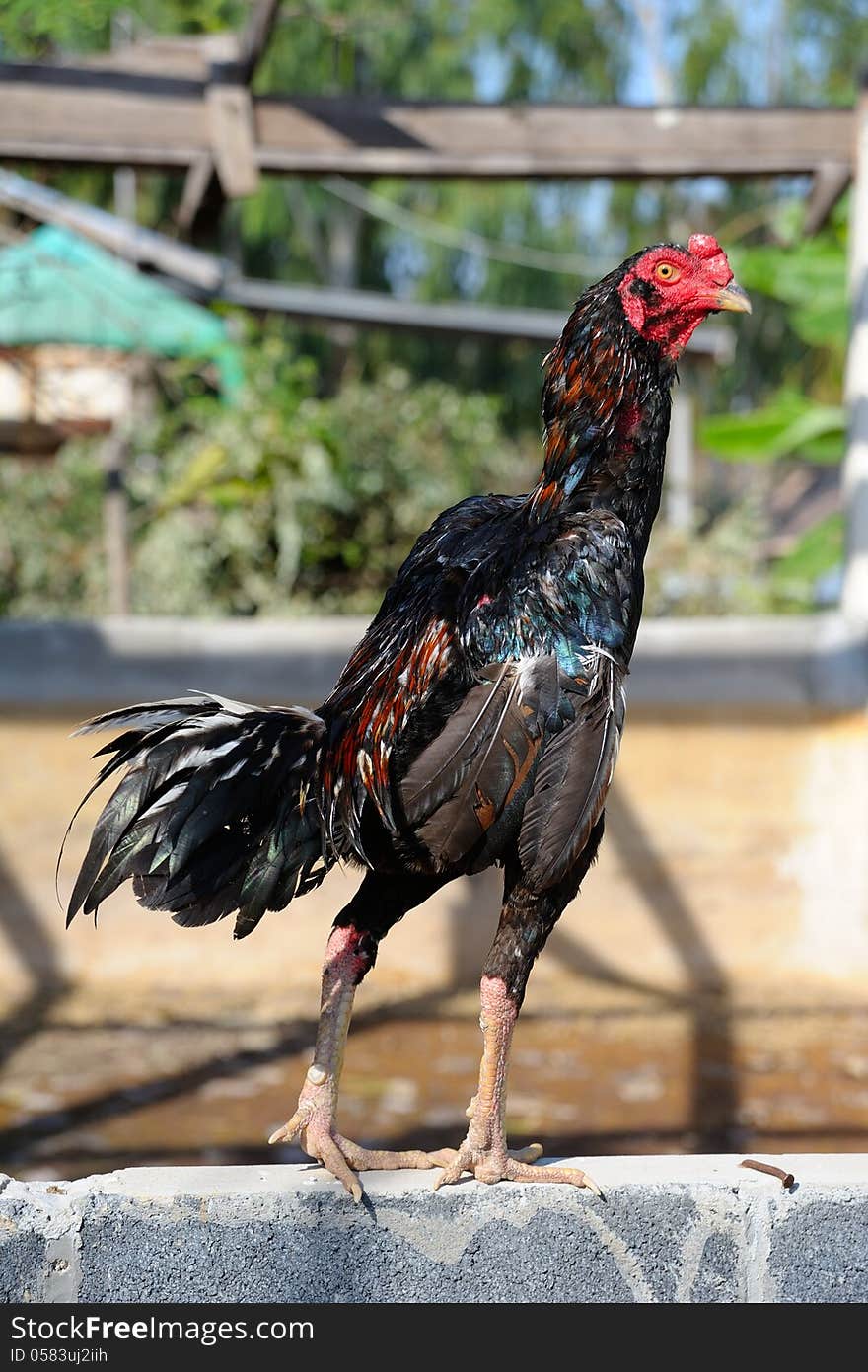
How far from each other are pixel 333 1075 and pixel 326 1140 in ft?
0.40

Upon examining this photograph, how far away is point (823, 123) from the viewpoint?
5.86 metres

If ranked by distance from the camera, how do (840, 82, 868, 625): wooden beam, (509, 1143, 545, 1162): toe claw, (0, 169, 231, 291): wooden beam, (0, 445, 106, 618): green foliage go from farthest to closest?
(0, 169, 231, 291): wooden beam, (0, 445, 106, 618): green foliage, (840, 82, 868, 625): wooden beam, (509, 1143, 545, 1162): toe claw

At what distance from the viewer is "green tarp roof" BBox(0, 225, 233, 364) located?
8.23m

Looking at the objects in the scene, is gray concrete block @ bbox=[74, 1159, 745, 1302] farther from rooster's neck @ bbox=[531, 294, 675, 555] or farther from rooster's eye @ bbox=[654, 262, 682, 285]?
rooster's eye @ bbox=[654, 262, 682, 285]

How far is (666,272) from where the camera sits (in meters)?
2.58

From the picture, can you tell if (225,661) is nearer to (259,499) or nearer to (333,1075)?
(259,499)

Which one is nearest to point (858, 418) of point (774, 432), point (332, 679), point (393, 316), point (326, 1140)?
point (774, 432)

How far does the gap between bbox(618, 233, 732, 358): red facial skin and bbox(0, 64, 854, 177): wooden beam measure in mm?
3422

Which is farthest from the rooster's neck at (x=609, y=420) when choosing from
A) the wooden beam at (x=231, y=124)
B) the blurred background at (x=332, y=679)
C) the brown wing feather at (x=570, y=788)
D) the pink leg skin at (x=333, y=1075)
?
the wooden beam at (x=231, y=124)

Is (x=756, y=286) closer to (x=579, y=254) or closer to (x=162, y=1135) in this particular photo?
(x=162, y=1135)

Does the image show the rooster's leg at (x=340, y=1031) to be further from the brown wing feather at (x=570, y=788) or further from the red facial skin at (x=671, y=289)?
the red facial skin at (x=671, y=289)

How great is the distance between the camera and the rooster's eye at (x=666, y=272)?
2576 millimetres

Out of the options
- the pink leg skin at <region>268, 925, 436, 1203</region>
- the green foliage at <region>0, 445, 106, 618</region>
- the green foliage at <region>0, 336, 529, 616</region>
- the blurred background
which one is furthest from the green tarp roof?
the pink leg skin at <region>268, 925, 436, 1203</region>

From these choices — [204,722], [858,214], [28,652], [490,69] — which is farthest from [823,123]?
[490,69]
